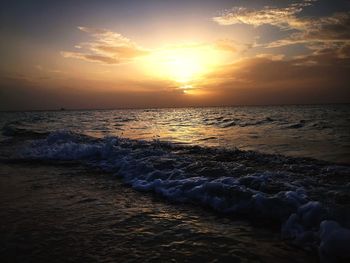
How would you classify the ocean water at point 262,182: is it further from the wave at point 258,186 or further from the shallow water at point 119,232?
the shallow water at point 119,232

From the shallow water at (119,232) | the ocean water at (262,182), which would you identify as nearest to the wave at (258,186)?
the ocean water at (262,182)

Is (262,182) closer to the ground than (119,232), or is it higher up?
higher up

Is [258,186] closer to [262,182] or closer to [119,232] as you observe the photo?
[262,182]

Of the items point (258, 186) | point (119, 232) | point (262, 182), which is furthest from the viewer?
point (262, 182)

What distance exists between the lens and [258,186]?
248 inches

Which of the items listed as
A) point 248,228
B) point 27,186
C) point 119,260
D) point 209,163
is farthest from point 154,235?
point 209,163

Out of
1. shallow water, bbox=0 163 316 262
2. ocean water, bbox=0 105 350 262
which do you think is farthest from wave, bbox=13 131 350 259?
shallow water, bbox=0 163 316 262

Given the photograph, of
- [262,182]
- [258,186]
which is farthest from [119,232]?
[262,182]

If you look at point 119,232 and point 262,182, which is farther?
point 262,182

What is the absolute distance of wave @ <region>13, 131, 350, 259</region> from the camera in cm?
438

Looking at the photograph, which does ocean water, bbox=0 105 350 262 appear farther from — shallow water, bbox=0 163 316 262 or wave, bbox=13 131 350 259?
shallow water, bbox=0 163 316 262

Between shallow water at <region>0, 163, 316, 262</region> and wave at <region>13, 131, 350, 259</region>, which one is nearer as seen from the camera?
shallow water at <region>0, 163, 316, 262</region>

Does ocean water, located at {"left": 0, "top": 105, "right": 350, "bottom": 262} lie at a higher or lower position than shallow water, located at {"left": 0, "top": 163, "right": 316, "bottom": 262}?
higher

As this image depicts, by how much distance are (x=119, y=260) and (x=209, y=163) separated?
5679 mm
